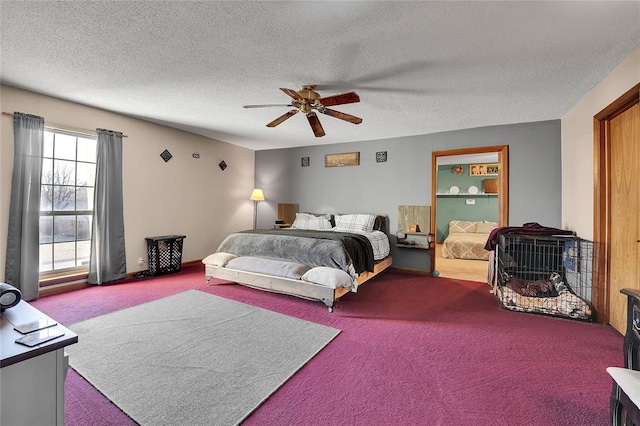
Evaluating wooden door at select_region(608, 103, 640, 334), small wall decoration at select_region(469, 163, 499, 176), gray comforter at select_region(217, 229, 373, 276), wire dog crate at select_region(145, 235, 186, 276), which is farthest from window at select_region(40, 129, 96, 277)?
small wall decoration at select_region(469, 163, 499, 176)

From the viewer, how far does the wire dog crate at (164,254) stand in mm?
4418

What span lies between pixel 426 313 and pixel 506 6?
107 inches

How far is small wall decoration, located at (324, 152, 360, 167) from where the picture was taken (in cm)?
548

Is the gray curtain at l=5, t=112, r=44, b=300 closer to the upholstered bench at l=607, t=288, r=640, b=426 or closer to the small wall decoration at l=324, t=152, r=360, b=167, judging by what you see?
the small wall decoration at l=324, t=152, r=360, b=167

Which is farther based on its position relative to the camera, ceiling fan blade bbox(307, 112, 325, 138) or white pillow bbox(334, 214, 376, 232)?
white pillow bbox(334, 214, 376, 232)

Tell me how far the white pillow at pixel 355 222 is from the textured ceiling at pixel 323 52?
189cm

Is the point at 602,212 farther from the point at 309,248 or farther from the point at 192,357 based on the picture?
the point at 192,357

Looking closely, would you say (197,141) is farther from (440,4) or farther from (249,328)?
(440,4)

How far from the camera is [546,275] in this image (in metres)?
3.67

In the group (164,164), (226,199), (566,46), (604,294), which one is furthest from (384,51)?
(226,199)

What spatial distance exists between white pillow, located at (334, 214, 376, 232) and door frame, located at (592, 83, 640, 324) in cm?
282

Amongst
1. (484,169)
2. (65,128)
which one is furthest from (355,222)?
(484,169)

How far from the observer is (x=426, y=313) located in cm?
304

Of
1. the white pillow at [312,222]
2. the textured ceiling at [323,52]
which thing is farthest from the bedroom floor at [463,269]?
the textured ceiling at [323,52]
